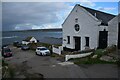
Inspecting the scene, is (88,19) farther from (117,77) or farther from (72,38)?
(117,77)

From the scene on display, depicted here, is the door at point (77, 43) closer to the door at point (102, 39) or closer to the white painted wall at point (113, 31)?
the door at point (102, 39)

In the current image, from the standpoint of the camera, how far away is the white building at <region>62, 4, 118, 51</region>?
23.5 metres

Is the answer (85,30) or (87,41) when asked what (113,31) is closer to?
(85,30)

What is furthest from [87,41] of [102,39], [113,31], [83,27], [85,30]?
[113,31]

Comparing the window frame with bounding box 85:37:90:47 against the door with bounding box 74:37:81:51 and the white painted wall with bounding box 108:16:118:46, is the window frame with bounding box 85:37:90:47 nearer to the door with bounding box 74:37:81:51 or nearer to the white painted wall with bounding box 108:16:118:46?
the door with bounding box 74:37:81:51

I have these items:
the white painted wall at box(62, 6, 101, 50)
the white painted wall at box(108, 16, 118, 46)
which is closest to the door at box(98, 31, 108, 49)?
the white painted wall at box(62, 6, 101, 50)

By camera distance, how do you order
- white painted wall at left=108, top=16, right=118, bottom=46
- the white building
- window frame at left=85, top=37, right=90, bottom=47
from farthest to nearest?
1. window frame at left=85, top=37, right=90, bottom=47
2. the white building
3. white painted wall at left=108, top=16, right=118, bottom=46

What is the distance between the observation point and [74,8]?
27.4 metres

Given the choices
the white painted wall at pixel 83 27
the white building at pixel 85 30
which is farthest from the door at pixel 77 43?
the white painted wall at pixel 83 27

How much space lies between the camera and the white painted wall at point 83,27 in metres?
23.7

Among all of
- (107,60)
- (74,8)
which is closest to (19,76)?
(107,60)

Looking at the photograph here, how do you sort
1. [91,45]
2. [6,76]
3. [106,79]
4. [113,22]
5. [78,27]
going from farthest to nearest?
[78,27], [91,45], [113,22], [6,76], [106,79]

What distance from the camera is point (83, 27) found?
25.7m

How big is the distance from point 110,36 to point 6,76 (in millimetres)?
14729
